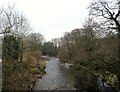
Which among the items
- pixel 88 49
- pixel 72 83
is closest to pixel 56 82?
pixel 72 83

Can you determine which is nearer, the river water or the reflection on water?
the river water

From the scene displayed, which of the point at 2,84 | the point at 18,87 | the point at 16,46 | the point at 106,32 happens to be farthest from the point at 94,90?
the point at 16,46

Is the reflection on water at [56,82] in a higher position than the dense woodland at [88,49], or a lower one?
lower

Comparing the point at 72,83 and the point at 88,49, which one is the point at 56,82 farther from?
the point at 88,49

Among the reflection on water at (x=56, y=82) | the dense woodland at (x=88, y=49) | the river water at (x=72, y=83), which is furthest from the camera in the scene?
the reflection on water at (x=56, y=82)

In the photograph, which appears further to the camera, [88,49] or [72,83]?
[88,49]

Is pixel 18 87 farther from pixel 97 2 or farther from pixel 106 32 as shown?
pixel 97 2

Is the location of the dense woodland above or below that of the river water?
above

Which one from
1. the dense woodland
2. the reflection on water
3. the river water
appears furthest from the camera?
the reflection on water

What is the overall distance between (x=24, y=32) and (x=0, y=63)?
2634 cm

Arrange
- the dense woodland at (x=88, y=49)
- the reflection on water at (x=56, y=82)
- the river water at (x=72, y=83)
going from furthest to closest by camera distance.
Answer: the reflection on water at (x=56, y=82)
the river water at (x=72, y=83)
the dense woodland at (x=88, y=49)

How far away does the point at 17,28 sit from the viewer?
3550cm

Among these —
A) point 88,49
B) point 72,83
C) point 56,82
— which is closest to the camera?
point 72,83

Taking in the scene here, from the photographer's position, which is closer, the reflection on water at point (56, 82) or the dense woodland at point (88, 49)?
the dense woodland at point (88, 49)
